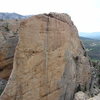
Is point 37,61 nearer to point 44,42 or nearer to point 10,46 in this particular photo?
point 44,42

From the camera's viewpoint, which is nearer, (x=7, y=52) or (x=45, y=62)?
(x=45, y=62)

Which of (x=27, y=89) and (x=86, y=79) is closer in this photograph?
(x=27, y=89)

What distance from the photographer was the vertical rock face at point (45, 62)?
78.7 ft

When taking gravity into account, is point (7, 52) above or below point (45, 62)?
below

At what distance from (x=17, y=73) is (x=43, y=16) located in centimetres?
595

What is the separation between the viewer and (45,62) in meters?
25.4

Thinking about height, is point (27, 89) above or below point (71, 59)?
below

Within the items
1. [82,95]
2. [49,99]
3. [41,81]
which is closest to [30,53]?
[41,81]

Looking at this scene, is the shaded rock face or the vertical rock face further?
the shaded rock face

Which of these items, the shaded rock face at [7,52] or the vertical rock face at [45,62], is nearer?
the vertical rock face at [45,62]

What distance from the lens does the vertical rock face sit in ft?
78.7

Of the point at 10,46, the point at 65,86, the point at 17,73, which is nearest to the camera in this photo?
the point at 17,73

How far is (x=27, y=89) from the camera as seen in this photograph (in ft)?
79.7

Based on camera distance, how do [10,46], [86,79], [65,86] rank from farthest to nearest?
[10,46]
[86,79]
[65,86]
